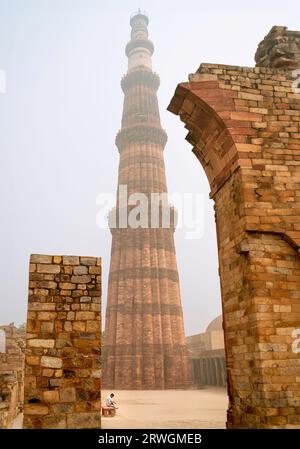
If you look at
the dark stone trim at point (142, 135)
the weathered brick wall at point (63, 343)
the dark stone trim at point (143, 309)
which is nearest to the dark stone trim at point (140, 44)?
the dark stone trim at point (142, 135)

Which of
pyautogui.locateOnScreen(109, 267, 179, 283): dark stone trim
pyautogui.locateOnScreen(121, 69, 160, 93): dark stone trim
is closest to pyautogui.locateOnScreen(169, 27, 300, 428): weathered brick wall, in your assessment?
pyautogui.locateOnScreen(109, 267, 179, 283): dark stone trim

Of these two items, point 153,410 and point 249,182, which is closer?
point 249,182

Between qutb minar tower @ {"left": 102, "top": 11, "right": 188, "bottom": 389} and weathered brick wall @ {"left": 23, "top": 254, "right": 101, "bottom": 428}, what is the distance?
60.7ft

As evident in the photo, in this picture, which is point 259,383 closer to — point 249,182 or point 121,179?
point 249,182

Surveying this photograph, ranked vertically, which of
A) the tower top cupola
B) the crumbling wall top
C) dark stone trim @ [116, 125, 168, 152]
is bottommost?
the crumbling wall top

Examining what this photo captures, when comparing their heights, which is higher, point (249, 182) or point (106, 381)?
point (249, 182)

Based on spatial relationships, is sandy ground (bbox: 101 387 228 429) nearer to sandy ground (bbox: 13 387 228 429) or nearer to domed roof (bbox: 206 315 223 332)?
sandy ground (bbox: 13 387 228 429)

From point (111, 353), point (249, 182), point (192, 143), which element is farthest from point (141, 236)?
point (249, 182)

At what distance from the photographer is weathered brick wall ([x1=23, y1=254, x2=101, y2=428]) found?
17.1 feet

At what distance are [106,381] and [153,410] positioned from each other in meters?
11.7

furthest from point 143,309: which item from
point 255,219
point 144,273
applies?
point 255,219

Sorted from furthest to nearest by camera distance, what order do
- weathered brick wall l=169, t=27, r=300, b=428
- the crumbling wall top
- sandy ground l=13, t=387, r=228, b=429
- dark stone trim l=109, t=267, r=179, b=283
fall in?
dark stone trim l=109, t=267, r=179, b=283 < sandy ground l=13, t=387, r=228, b=429 < the crumbling wall top < weathered brick wall l=169, t=27, r=300, b=428

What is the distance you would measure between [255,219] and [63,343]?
3.28 meters
